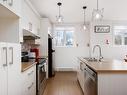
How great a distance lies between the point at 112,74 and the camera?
237cm

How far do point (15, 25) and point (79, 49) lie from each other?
5713 mm

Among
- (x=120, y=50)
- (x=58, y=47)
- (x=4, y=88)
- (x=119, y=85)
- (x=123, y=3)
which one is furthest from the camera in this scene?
(x=58, y=47)

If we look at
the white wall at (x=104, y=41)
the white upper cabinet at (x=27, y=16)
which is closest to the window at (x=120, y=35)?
the white wall at (x=104, y=41)

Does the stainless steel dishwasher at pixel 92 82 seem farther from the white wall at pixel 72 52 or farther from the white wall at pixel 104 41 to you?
the white wall at pixel 72 52

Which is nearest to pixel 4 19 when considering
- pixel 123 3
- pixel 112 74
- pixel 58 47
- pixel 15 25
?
pixel 15 25

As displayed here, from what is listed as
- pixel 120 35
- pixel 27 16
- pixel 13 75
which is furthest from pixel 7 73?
pixel 120 35

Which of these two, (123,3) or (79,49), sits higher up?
(123,3)

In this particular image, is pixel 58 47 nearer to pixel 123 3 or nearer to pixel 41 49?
pixel 41 49

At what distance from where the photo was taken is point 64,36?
327 inches

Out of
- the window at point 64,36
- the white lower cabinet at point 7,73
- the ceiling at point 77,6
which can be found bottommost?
the white lower cabinet at point 7,73

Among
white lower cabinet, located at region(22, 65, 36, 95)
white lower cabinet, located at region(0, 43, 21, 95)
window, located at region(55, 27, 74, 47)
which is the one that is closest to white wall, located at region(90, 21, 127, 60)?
window, located at region(55, 27, 74, 47)

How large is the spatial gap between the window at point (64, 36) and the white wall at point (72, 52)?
0.24 meters

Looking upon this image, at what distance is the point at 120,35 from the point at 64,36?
105 inches

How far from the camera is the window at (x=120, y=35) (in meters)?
7.82
